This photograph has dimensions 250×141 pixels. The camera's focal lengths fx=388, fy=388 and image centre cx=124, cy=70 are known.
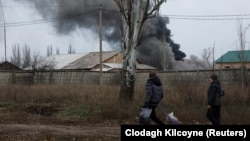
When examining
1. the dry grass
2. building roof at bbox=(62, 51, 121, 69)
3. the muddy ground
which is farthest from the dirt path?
building roof at bbox=(62, 51, 121, 69)

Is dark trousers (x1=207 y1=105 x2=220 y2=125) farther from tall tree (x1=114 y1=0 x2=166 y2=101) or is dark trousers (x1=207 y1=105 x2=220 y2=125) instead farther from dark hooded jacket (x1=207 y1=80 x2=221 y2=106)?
tall tree (x1=114 y1=0 x2=166 y2=101)

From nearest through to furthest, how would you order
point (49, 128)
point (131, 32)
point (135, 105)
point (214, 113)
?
point (214, 113)
point (49, 128)
point (135, 105)
point (131, 32)

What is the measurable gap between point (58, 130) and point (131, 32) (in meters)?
5.65

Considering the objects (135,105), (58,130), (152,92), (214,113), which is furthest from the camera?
(135,105)

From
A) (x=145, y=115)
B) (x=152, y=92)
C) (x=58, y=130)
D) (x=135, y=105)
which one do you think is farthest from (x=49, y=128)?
(x=135, y=105)

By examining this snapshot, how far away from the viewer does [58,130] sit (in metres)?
11.2

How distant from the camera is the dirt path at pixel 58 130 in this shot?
10.4 metres

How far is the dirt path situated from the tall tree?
12.4 feet

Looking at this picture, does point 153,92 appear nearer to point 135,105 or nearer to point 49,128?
point 49,128

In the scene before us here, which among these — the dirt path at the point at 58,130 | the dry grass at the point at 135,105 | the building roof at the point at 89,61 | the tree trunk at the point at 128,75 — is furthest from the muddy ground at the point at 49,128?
the building roof at the point at 89,61

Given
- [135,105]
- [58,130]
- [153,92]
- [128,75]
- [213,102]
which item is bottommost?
[58,130]

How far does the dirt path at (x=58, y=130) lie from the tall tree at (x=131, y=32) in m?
3.79

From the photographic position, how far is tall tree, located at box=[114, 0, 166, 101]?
15.3m

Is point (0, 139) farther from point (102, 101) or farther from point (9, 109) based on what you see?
point (9, 109)
